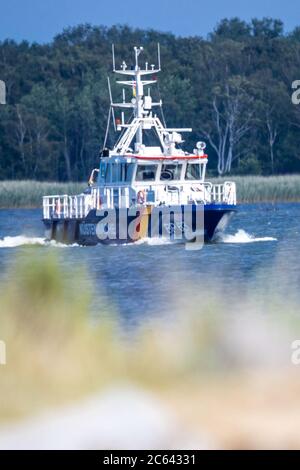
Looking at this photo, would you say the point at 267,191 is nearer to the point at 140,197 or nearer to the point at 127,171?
the point at 127,171

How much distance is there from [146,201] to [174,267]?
7.14 m

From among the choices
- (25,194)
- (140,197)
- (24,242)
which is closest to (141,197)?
(140,197)

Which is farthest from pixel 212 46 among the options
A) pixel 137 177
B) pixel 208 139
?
pixel 137 177

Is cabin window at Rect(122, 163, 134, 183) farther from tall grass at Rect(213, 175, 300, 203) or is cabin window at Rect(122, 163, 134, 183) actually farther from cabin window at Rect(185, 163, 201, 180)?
tall grass at Rect(213, 175, 300, 203)

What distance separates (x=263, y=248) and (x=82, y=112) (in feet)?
195

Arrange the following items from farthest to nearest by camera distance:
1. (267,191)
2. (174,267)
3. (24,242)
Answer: (267,191)
(24,242)
(174,267)

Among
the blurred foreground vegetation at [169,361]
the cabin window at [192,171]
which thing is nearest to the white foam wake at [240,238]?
the cabin window at [192,171]

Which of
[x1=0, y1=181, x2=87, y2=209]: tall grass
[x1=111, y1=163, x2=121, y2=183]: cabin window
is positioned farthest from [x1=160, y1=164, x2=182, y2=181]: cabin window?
[x1=0, y1=181, x2=87, y2=209]: tall grass

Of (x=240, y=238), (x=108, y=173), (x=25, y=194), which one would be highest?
(x=108, y=173)

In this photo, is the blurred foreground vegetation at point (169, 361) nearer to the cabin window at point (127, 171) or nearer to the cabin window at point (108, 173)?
the cabin window at point (127, 171)

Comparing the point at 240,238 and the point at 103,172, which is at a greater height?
the point at 103,172

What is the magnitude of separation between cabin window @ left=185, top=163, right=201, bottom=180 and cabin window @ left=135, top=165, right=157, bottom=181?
1.00m

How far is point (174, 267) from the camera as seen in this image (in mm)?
35875

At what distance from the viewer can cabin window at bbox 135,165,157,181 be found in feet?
143
